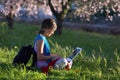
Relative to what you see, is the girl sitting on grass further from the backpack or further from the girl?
the backpack

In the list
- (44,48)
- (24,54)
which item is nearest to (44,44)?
(44,48)

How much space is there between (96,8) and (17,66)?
564 inches

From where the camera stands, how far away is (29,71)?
831cm

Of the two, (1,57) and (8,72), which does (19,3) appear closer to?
(1,57)

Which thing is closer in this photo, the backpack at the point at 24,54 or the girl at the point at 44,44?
the girl at the point at 44,44

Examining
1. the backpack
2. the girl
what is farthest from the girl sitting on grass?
the backpack

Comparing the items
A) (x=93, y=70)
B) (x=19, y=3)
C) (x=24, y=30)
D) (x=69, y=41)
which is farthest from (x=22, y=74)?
(x=24, y=30)

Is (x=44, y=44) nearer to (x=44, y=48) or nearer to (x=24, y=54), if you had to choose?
(x=44, y=48)

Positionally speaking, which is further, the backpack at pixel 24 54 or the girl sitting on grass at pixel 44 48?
the backpack at pixel 24 54

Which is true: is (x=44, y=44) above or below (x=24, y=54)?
above

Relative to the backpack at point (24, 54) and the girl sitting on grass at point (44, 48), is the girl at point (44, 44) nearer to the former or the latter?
the girl sitting on grass at point (44, 48)

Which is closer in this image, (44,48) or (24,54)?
(24,54)

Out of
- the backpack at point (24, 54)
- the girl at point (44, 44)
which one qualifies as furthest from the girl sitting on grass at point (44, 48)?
the backpack at point (24, 54)

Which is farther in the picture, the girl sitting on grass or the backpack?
the backpack
